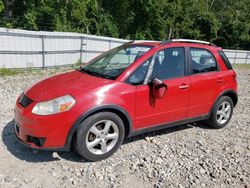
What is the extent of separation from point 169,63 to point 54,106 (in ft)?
6.54

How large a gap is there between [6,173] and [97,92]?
156 cm

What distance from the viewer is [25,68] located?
34.7ft

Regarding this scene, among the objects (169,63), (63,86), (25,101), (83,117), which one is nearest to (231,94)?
(169,63)

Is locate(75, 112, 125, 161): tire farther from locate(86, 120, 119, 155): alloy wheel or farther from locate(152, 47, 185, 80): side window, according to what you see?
locate(152, 47, 185, 80): side window

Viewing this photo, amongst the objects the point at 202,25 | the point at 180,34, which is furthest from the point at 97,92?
the point at 202,25

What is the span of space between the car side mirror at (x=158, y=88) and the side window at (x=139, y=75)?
0.65 feet

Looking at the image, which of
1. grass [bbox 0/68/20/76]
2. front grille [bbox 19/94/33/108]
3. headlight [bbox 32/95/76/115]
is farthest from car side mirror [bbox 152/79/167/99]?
grass [bbox 0/68/20/76]

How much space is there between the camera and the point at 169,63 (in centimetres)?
436

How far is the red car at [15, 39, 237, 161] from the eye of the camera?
3.48 meters

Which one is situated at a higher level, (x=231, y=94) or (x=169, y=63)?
(x=169, y=63)

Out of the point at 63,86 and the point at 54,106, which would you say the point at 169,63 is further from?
the point at 54,106

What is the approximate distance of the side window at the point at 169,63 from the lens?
4.21 meters

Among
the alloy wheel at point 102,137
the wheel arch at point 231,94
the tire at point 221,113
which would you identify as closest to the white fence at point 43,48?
the alloy wheel at point 102,137

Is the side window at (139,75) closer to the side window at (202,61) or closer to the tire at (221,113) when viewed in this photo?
the side window at (202,61)
